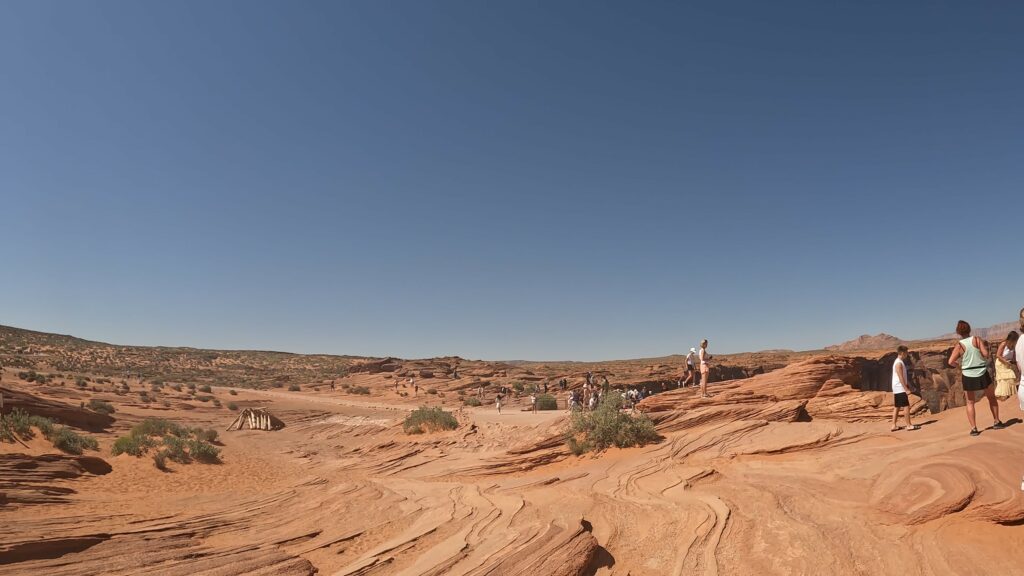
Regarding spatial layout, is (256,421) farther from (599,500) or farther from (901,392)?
(901,392)

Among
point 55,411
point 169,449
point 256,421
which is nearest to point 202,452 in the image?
point 169,449

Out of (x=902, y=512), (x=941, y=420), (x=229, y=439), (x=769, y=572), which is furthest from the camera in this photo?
(x=229, y=439)

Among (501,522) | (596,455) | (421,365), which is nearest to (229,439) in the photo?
(596,455)

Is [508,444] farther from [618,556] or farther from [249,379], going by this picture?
[249,379]

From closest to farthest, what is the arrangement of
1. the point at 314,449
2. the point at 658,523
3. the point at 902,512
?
1. the point at 902,512
2. the point at 658,523
3. the point at 314,449

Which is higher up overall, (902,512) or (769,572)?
(902,512)

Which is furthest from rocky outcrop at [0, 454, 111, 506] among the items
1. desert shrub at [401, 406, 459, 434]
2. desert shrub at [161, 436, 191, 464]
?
desert shrub at [401, 406, 459, 434]

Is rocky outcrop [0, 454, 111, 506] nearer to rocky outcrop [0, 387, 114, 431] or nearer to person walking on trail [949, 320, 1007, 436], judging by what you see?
rocky outcrop [0, 387, 114, 431]

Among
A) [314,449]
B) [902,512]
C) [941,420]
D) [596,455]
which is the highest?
[941,420]

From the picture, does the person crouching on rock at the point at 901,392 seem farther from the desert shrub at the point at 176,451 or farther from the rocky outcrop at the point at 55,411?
the rocky outcrop at the point at 55,411

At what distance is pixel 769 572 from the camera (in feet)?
18.9

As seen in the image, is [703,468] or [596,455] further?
[596,455]

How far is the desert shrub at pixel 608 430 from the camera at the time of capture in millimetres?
→ 14406

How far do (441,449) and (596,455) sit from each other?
8.20 metres
